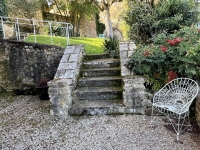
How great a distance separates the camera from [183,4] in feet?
16.8

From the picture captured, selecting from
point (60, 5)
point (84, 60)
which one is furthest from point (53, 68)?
point (60, 5)

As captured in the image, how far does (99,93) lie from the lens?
3.67m

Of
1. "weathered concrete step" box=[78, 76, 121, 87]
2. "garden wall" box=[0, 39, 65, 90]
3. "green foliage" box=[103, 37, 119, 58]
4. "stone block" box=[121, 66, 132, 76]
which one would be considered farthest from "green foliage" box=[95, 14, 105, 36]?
"stone block" box=[121, 66, 132, 76]

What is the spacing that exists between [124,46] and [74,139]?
2733 millimetres

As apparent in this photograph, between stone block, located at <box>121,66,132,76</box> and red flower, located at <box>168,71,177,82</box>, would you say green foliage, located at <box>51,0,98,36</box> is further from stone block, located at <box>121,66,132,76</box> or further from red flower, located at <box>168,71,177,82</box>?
red flower, located at <box>168,71,177,82</box>

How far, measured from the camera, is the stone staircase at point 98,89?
3.40 metres

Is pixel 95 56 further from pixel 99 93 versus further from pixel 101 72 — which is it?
pixel 99 93

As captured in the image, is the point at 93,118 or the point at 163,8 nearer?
the point at 93,118

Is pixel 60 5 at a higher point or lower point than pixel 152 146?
higher

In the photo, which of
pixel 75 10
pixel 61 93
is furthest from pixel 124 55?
pixel 75 10

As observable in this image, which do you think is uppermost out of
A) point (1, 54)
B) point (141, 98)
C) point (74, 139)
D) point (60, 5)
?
point (60, 5)

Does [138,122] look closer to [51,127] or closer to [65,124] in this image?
[65,124]

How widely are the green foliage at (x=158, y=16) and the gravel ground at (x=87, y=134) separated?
3079 millimetres

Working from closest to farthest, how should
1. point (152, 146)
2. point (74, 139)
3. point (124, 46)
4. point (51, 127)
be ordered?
1. point (152, 146)
2. point (74, 139)
3. point (51, 127)
4. point (124, 46)
